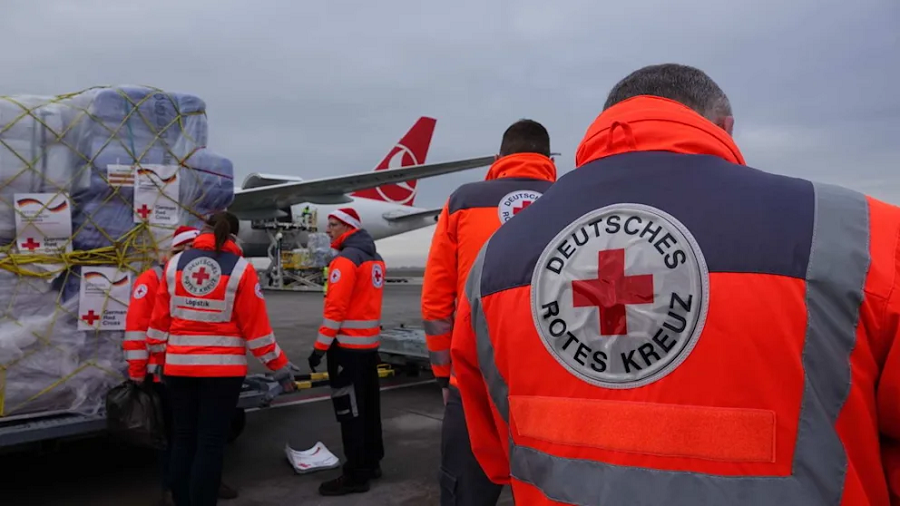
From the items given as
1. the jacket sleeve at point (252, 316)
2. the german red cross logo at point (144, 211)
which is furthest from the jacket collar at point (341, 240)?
the german red cross logo at point (144, 211)

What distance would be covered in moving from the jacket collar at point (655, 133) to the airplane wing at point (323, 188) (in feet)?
54.6

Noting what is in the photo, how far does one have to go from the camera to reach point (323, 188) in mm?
18859

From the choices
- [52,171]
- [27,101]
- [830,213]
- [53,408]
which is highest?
[27,101]

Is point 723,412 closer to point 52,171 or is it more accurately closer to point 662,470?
point 662,470

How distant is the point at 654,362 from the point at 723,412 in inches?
5.3

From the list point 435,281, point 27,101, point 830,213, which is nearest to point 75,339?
point 27,101

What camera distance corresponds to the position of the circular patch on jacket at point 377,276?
460 centimetres

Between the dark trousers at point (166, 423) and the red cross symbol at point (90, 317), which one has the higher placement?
the red cross symbol at point (90, 317)

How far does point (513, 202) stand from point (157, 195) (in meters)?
2.60

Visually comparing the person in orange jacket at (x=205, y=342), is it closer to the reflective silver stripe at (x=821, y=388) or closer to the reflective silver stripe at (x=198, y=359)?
the reflective silver stripe at (x=198, y=359)

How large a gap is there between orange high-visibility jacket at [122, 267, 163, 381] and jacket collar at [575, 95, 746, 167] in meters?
3.30

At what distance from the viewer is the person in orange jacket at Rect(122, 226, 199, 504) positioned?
3.88 m

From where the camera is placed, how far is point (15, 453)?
496 cm

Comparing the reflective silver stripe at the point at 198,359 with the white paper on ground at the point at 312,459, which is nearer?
the reflective silver stripe at the point at 198,359
